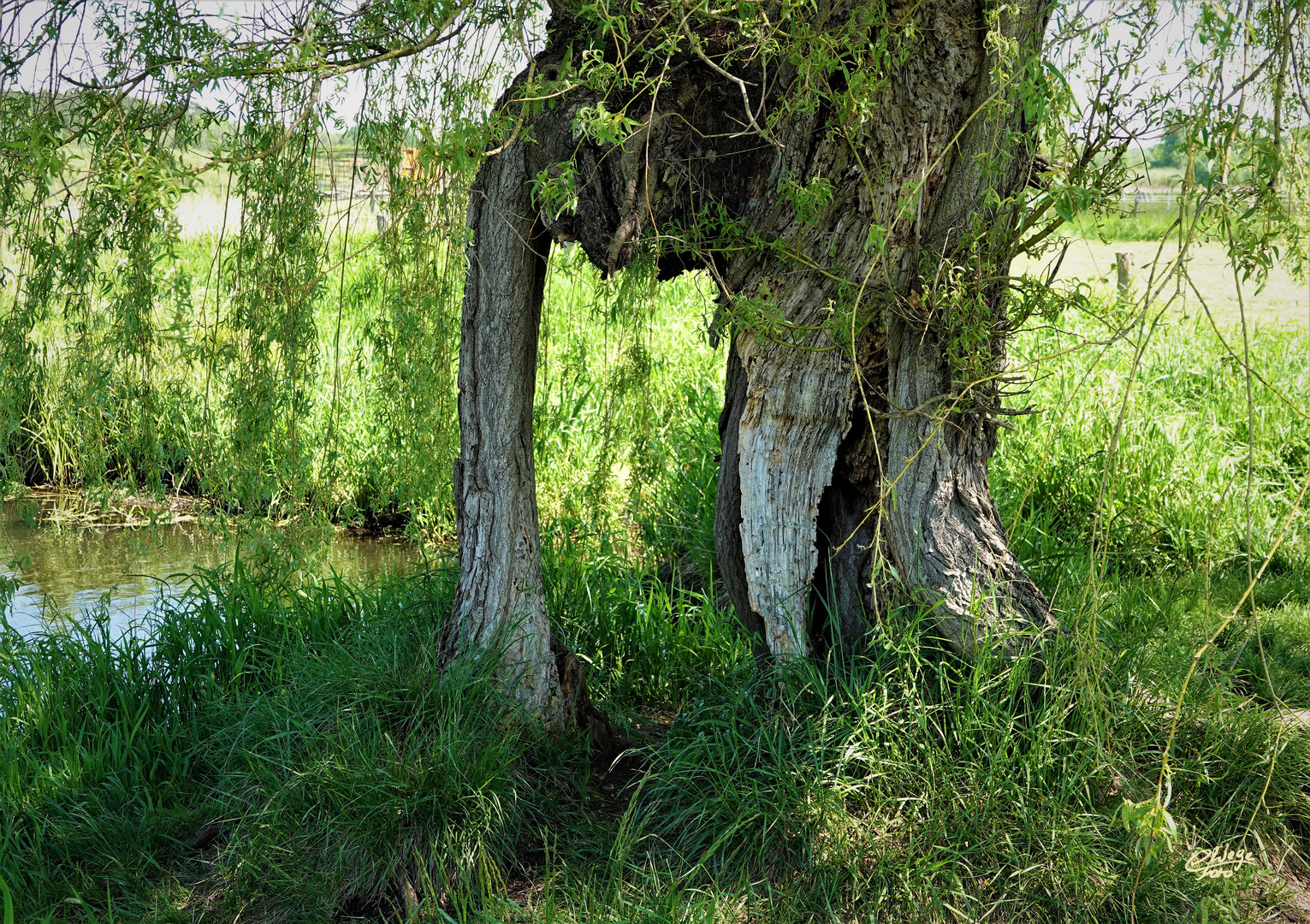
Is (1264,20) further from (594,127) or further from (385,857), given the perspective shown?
(385,857)

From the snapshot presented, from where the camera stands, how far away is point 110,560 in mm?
5988

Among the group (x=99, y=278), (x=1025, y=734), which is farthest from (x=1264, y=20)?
(x=99, y=278)

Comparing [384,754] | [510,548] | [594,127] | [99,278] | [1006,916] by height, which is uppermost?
[594,127]

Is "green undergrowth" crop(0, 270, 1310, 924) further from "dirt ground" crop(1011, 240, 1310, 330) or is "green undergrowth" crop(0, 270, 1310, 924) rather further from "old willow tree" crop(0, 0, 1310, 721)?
"dirt ground" crop(1011, 240, 1310, 330)

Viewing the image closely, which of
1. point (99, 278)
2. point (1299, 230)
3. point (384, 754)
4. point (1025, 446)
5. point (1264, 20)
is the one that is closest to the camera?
point (1264, 20)

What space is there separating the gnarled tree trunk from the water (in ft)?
7.55

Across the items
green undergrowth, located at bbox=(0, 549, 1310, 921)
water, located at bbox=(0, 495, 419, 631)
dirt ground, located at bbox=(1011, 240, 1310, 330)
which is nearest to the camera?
green undergrowth, located at bbox=(0, 549, 1310, 921)

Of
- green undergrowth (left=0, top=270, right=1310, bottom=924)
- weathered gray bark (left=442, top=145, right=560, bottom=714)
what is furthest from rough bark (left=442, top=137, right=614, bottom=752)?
green undergrowth (left=0, top=270, right=1310, bottom=924)

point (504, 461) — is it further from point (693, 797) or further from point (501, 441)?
point (693, 797)

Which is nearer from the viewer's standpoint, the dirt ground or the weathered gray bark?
the weathered gray bark

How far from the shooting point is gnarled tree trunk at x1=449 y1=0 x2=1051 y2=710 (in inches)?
111

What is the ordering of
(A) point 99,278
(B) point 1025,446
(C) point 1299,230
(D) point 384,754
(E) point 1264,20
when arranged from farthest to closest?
(B) point 1025,446
(A) point 99,278
(D) point 384,754
(C) point 1299,230
(E) point 1264,20

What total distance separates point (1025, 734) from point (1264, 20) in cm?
178

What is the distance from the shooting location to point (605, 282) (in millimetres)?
3396
